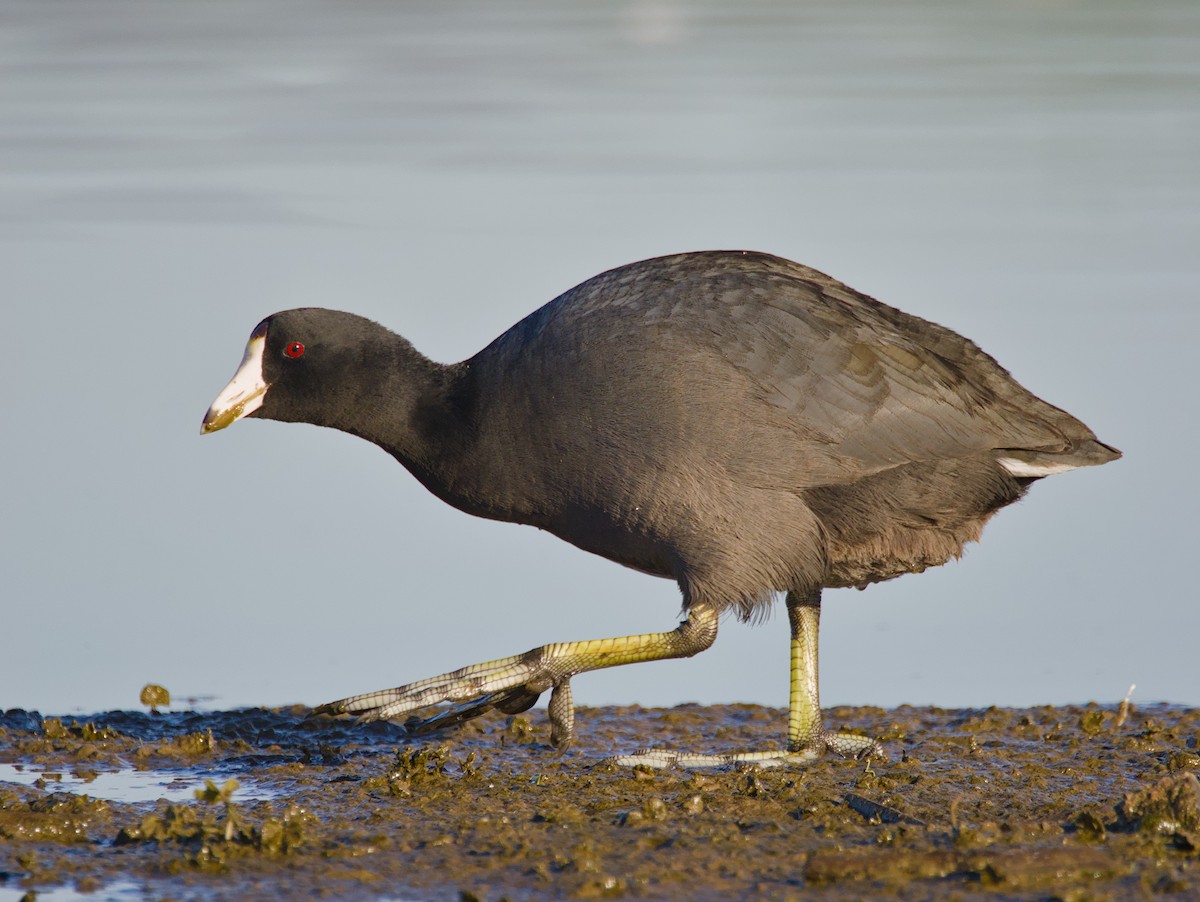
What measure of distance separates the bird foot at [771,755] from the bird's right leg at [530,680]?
0.29m

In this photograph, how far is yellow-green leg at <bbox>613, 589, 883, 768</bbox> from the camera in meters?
5.23

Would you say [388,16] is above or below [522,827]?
above

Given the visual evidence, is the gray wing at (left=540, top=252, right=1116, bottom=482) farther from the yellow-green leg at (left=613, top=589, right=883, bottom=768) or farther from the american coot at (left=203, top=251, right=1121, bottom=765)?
the yellow-green leg at (left=613, top=589, right=883, bottom=768)

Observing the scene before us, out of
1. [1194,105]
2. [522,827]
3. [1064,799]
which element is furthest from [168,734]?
[1194,105]

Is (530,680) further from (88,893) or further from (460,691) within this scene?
(88,893)

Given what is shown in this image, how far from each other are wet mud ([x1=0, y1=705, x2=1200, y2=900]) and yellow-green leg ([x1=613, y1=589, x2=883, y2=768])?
0.45ft

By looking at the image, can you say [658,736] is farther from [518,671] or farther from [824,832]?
[824,832]

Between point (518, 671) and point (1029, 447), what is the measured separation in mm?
1786

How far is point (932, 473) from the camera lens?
5438 mm

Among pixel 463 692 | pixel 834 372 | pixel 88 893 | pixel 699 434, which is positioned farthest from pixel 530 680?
pixel 88 893

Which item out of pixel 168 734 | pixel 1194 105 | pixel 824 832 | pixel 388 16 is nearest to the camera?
pixel 824 832

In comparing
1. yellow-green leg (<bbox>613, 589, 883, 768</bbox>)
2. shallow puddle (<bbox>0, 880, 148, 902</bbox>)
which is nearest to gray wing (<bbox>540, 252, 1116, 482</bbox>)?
yellow-green leg (<bbox>613, 589, 883, 768</bbox>)

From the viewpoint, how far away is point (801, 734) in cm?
552

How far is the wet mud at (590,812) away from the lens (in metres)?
3.91
